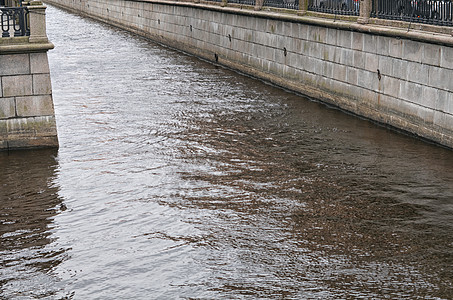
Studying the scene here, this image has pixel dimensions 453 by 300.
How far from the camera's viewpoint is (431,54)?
14.3 m

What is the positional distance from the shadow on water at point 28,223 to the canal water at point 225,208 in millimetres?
25

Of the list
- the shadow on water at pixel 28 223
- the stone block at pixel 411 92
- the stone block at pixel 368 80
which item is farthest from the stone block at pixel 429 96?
the shadow on water at pixel 28 223

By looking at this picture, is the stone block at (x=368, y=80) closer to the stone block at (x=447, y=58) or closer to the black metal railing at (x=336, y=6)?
the black metal railing at (x=336, y=6)

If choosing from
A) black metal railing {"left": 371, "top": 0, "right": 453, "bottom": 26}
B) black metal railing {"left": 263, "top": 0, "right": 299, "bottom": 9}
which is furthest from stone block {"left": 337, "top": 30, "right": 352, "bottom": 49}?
black metal railing {"left": 263, "top": 0, "right": 299, "bottom": 9}

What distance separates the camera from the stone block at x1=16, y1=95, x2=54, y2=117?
13.7 m

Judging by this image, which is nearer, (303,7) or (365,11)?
(365,11)

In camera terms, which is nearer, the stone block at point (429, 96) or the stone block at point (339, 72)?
the stone block at point (429, 96)

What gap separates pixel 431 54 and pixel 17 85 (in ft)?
25.2

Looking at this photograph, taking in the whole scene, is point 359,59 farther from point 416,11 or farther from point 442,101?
point 442,101

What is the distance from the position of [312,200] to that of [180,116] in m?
6.95

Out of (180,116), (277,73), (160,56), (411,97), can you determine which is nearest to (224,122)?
(180,116)

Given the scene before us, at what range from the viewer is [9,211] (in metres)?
10.8

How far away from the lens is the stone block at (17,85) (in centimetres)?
1359

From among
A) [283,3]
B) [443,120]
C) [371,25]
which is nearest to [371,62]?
[371,25]
